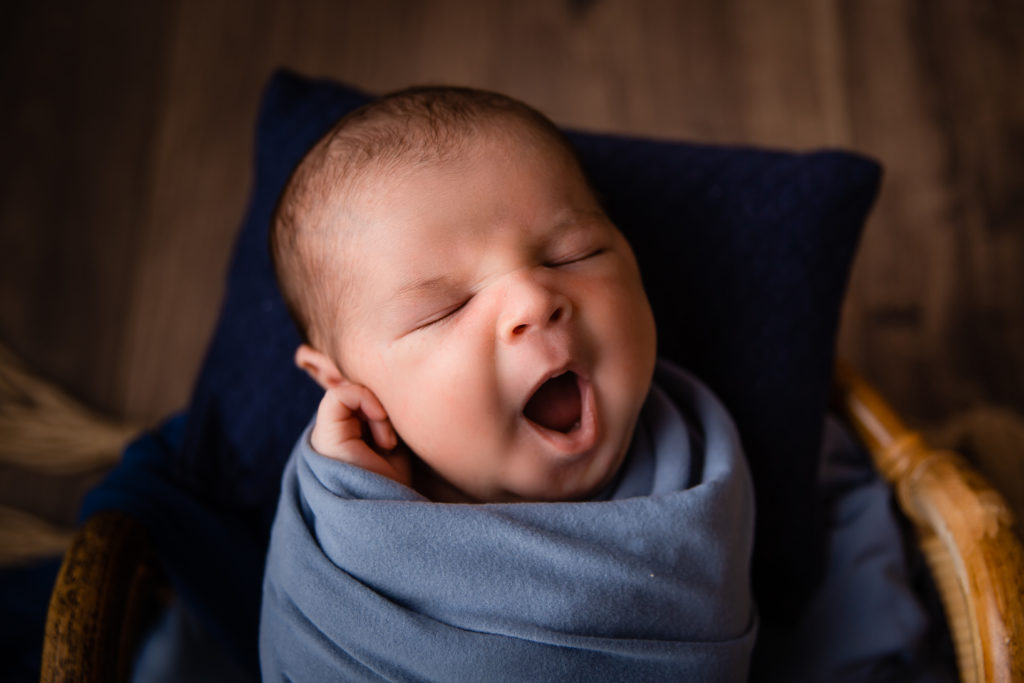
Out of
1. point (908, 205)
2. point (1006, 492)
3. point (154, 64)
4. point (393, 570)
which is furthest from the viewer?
point (154, 64)

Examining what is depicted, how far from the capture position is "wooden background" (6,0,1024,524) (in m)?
1.61

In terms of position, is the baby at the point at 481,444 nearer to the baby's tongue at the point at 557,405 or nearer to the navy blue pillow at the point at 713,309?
the baby's tongue at the point at 557,405

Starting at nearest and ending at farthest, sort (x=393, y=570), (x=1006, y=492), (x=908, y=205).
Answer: (x=393, y=570)
(x=1006, y=492)
(x=908, y=205)

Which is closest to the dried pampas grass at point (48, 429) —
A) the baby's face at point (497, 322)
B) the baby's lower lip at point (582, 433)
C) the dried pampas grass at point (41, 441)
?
the dried pampas grass at point (41, 441)

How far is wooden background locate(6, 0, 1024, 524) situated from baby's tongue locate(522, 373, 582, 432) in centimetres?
106

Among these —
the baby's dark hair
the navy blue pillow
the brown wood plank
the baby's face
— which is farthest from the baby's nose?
the brown wood plank

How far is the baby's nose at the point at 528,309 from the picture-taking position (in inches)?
26.3

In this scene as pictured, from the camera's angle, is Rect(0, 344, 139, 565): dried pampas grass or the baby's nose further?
Rect(0, 344, 139, 565): dried pampas grass

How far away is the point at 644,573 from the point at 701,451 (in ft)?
0.66

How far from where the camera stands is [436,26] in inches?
72.4

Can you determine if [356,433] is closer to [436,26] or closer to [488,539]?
[488,539]

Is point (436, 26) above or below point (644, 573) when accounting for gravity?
Answer: above

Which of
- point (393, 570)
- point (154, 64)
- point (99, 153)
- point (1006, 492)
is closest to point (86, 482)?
point (99, 153)

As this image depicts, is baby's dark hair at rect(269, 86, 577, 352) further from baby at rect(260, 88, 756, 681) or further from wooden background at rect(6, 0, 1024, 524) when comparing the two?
wooden background at rect(6, 0, 1024, 524)
